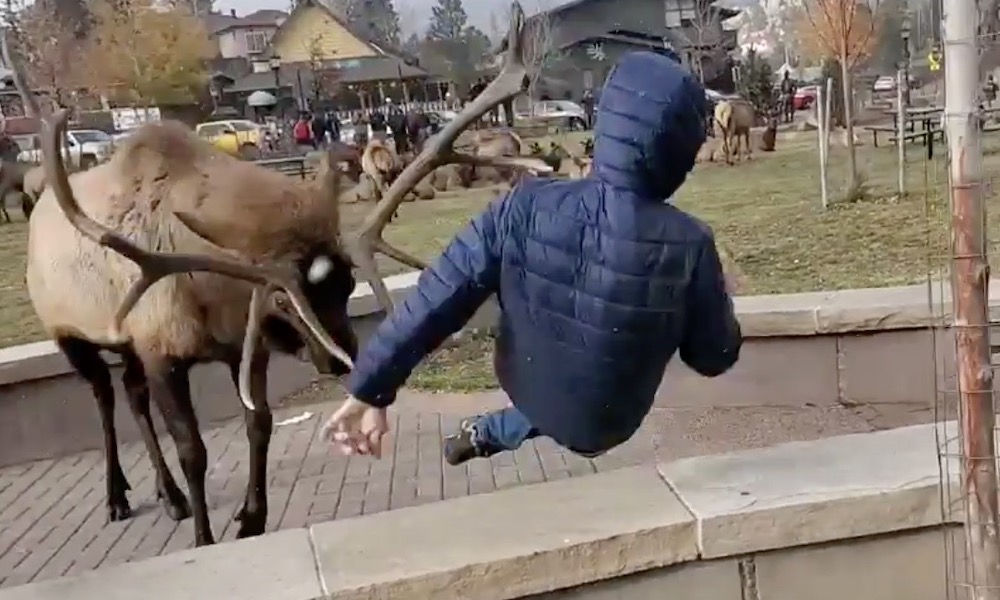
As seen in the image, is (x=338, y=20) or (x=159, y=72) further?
(x=338, y=20)

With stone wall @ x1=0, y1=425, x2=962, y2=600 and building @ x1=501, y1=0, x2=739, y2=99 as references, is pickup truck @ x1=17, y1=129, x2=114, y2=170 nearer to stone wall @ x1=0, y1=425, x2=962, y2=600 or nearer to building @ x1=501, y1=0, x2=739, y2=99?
building @ x1=501, y1=0, x2=739, y2=99

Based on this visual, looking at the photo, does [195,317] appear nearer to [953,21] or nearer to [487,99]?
[487,99]

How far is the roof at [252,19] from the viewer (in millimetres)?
7593

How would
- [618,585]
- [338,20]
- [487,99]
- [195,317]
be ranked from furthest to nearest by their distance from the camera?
1. [338,20]
2. [195,317]
3. [487,99]
4. [618,585]

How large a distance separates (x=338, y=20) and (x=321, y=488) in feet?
14.1

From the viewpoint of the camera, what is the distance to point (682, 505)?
2334 mm

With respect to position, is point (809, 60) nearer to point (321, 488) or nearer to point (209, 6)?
point (209, 6)

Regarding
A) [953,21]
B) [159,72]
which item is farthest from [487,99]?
[159,72]

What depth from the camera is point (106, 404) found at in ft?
16.9

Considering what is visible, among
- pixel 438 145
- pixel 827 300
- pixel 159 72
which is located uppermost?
pixel 159 72

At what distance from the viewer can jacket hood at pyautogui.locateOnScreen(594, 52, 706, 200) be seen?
2068mm

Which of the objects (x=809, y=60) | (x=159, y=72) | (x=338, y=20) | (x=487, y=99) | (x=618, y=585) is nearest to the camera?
(x=618, y=585)

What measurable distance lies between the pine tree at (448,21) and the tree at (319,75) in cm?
98

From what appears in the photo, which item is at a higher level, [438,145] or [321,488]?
[438,145]
